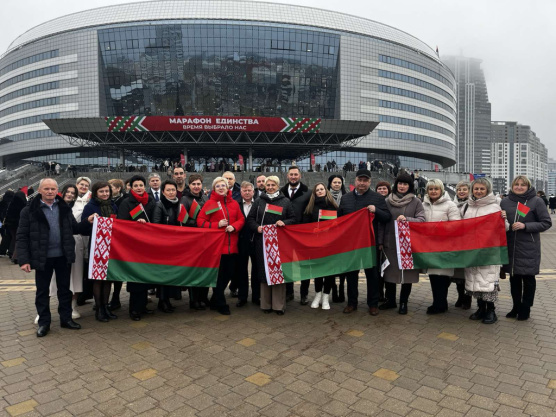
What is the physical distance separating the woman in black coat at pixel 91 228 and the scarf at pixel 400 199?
4579 millimetres

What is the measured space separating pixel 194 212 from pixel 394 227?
3.31 metres

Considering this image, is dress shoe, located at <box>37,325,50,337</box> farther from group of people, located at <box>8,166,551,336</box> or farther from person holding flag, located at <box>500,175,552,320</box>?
person holding flag, located at <box>500,175,552,320</box>

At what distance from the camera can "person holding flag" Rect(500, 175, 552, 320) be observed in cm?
547

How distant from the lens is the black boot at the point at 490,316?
5.47 meters

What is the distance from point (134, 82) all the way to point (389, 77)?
4155cm

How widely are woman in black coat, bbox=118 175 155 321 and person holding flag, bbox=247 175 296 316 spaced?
166 cm

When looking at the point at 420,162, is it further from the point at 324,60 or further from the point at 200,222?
the point at 200,222

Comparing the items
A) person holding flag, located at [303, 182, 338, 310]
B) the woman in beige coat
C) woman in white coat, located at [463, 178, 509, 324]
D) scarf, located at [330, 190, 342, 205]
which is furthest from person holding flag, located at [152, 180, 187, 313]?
woman in white coat, located at [463, 178, 509, 324]

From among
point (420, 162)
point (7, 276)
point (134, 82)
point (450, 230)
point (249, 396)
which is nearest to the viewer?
point (249, 396)

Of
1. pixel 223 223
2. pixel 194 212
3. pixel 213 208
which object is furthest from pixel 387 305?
pixel 194 212

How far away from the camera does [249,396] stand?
3.48m

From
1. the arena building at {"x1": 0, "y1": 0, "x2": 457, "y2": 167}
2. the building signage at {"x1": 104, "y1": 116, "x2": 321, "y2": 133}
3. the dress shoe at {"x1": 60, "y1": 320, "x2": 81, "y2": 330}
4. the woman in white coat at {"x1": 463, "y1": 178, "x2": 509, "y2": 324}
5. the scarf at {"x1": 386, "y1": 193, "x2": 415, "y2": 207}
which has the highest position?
the arena building at {"x1": 0, "y1": 0, "x2": 457, "y2": 167}

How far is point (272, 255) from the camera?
6027mm

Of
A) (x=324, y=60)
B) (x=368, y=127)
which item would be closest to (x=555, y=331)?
(x=368, y=127)
